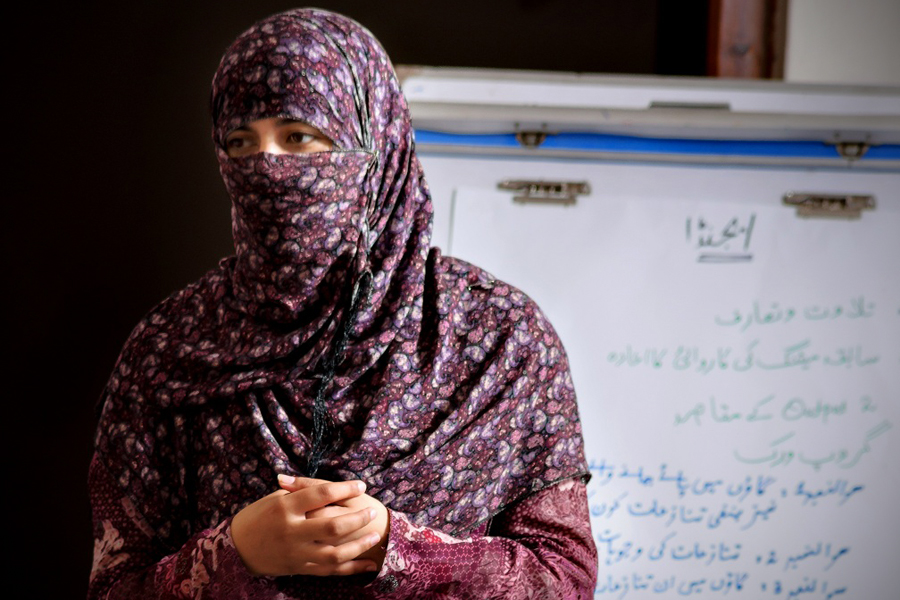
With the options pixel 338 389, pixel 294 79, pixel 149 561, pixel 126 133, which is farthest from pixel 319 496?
pixel 126 133

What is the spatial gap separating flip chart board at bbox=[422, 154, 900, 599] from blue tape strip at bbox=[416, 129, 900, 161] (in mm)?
29

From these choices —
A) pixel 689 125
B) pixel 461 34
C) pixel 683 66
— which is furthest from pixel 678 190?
pixel 461 34

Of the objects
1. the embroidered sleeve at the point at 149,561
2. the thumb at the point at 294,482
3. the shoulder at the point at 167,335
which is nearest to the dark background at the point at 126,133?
the shoulder at the point at 167,335

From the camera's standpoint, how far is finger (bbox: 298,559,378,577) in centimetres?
80

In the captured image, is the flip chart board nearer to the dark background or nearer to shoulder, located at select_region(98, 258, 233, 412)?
the dark background

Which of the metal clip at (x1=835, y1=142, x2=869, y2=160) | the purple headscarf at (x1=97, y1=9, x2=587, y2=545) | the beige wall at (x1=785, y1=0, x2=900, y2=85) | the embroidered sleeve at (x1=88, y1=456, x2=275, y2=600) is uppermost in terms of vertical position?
the beige wall at (x1=785, y1=0, x2=900, y2=85)

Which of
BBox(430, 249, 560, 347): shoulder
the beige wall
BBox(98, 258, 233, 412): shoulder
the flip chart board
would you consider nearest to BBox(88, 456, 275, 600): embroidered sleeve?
BBox(98, 258, 233, 412): shoulder

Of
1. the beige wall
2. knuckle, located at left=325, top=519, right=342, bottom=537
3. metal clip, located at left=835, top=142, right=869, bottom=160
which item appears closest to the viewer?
knuckle, located at left=325, top=519, right=342, bottom=537

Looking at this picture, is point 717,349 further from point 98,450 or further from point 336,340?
point 98,450

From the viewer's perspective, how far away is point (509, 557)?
2.80 feet

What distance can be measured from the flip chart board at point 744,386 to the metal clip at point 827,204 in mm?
13

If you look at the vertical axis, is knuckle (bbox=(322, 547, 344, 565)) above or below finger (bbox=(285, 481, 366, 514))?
below

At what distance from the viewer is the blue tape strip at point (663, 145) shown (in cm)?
127

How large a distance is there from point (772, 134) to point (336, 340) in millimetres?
797
